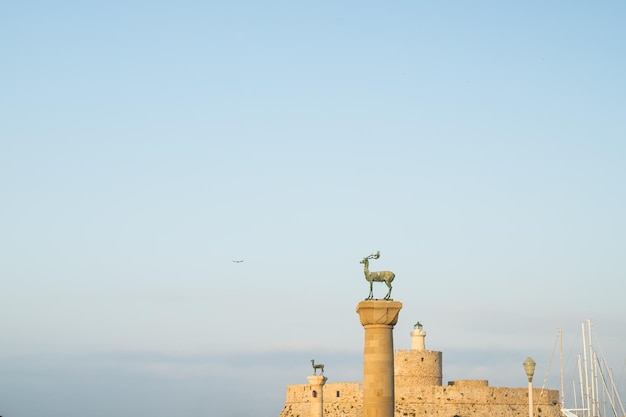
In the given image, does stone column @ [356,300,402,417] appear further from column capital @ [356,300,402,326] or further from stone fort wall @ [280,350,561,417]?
stone fort wall @ [280,350,561,417]

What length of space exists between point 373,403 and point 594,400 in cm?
6754

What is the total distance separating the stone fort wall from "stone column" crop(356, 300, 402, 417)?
50412mm

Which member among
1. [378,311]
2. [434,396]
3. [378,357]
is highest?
[434,396]

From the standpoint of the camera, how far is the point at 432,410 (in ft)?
277

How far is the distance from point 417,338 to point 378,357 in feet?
176

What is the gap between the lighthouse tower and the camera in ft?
287

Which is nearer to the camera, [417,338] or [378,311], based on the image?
[378,311]

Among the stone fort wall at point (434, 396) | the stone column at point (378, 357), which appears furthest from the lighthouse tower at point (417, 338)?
the stone column at point (378, 357)

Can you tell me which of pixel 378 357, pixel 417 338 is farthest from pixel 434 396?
pixel 378 357

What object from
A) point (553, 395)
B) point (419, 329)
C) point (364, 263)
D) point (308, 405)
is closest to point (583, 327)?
point (553, 395)

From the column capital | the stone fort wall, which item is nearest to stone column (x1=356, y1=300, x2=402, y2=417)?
the column capital

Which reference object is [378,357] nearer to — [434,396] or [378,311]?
[378,311]

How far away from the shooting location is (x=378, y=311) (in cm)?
3472

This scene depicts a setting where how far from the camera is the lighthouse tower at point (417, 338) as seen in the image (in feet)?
287
